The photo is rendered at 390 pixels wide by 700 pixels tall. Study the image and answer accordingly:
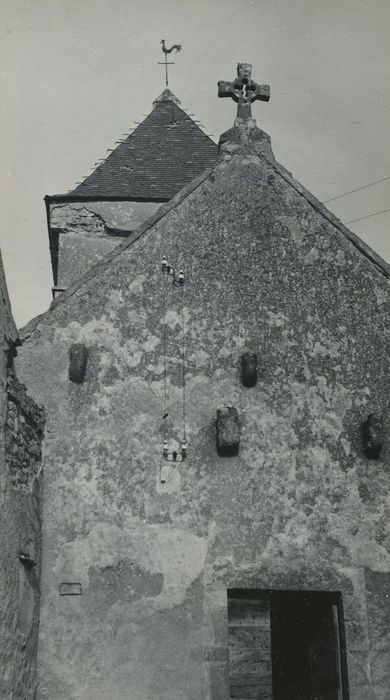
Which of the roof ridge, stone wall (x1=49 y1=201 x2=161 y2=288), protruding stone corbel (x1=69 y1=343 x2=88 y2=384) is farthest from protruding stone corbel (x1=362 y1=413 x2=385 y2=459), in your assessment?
stone wall (x1=49 y1=201 x2=161 y2=288)

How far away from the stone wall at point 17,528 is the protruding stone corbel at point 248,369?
2.02 m

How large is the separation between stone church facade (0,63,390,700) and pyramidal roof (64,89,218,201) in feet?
20.7

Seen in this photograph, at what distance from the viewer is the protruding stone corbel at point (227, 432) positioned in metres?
7.71

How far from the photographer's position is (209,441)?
309 inches

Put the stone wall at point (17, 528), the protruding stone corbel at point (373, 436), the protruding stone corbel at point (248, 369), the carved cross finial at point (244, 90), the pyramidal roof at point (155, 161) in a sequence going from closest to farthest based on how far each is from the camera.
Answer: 1. the stone wall at point (17, 528)
2. the protruding stone corbel at point (373, 436)
3. the protruding stone corbel at point (248, 369)
4. the carved cross finial at point (244, 90)
5. the pyramidal roof at point (155, 161)

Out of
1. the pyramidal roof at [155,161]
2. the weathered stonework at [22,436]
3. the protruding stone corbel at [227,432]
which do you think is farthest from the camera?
the pyramidal roof at [155,161]

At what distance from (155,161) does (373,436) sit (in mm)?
9082

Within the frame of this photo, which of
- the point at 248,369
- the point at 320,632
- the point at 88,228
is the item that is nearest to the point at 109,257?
the point at 248,369

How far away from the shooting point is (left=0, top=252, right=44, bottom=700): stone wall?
629 cm

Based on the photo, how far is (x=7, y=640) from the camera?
20.4ft

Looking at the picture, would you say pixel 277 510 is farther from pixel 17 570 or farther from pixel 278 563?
pixel 17 570

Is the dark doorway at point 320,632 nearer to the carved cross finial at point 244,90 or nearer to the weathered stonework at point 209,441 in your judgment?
the weathered stonework at point 209,441

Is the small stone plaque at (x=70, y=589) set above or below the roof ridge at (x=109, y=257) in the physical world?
below

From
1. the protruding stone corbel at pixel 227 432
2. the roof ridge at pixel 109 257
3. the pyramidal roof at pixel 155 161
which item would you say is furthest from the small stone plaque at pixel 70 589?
the pyramidal roof at pixel 155 161
